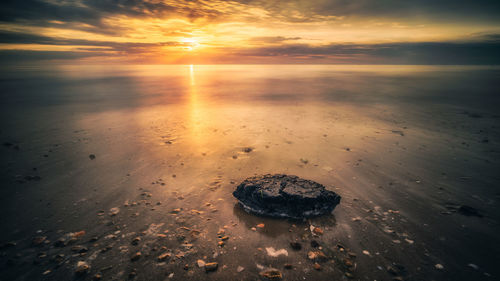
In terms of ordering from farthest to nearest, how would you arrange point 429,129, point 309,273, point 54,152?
point 429,129, point 54,152, point 309,273

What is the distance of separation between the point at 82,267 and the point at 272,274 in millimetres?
3254

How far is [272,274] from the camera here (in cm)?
348

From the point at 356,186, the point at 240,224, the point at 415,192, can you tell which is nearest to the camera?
the point at 240,224

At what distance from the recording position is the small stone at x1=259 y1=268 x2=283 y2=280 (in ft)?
11.3

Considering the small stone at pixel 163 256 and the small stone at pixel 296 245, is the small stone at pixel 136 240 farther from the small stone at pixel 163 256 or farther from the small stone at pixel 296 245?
the small stone at pixel 296 245

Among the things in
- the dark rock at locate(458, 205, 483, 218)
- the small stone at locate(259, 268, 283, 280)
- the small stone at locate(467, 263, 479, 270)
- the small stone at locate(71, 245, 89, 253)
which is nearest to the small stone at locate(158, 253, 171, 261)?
the small stone at locate(71, 245, 89, 253)

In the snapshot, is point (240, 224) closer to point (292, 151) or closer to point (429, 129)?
point (292, 151)

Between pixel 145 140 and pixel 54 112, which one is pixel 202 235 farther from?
pixel 54 112

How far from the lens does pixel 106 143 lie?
9562 millimetres

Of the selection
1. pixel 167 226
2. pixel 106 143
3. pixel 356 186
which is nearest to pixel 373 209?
pixel 356 186

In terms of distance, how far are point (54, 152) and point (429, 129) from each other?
18.6m

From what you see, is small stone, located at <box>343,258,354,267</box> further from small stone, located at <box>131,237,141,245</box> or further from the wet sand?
small stone, located at <box>131,237,141,245</box>

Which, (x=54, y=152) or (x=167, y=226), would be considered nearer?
(x=167, y=226)

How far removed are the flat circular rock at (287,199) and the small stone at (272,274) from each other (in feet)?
4.34
